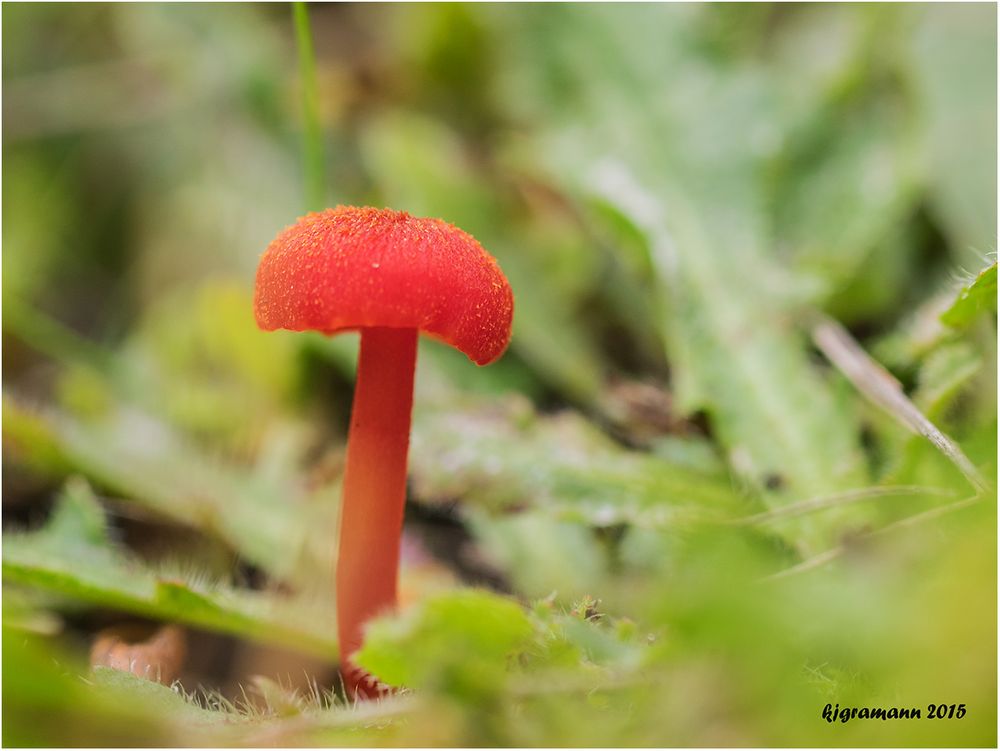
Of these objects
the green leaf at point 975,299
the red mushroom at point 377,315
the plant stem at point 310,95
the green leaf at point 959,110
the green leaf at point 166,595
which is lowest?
the green leaf at point 166,595

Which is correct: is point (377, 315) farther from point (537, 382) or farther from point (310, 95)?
point (537, 382)

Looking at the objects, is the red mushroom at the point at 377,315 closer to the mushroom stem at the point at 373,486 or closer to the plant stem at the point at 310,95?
the mushroom stem at the point at 373,486

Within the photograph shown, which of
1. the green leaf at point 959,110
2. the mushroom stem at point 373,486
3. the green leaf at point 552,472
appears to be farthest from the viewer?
the green leaf at point 959,110

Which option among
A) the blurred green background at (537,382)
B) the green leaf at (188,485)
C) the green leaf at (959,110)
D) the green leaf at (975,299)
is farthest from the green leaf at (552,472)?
the green leaf at (959,110)

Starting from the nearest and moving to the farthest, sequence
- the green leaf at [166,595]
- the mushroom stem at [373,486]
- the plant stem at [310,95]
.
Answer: the mushroom stem at [373,486]
the green leaf at [166,595]
the plant stem at [310,95]

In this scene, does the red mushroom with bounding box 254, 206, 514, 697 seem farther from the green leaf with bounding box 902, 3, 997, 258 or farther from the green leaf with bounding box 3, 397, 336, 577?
the green leaf with bounding box 902, 3, 997, 258

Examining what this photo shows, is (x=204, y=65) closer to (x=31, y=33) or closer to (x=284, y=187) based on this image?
(x=284, y=187)

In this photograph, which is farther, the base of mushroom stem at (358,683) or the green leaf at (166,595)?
the green leaf at (166,595)
